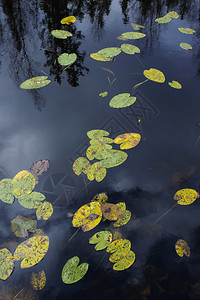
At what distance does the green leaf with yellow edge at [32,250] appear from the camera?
4.32ft

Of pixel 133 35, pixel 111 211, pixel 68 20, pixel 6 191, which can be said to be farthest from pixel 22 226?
pixel 68 20

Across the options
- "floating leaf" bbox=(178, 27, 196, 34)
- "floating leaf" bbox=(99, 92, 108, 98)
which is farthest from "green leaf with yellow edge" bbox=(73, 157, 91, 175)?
"floating leaf" bbox=(178, 27, 196, 34)

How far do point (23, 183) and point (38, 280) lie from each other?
648 mm

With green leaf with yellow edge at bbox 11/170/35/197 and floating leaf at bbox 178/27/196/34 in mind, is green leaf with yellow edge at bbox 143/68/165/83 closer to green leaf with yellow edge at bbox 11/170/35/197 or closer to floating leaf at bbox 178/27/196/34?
floating leaf at bbox 178/27/196/34

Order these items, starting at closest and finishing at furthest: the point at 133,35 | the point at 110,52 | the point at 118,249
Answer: the point at 118,249, the point at 110,52, the point at 133,35

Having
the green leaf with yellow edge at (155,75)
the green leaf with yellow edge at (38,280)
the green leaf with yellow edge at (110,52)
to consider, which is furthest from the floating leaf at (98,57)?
the green leaf with yellow edge at (38,280)

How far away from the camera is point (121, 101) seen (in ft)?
7.13

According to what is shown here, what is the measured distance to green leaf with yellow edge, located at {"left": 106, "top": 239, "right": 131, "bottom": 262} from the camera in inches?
52.4

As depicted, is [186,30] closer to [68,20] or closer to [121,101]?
[68,20]

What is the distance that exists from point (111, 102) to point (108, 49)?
97 cm

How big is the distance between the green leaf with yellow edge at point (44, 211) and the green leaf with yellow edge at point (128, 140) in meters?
0.74

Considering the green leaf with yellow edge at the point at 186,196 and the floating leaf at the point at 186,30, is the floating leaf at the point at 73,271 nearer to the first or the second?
the green leaf with yellow edge at the point at 186,196

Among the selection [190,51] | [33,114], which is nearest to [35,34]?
[33,114]

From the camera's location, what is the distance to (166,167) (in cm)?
178
